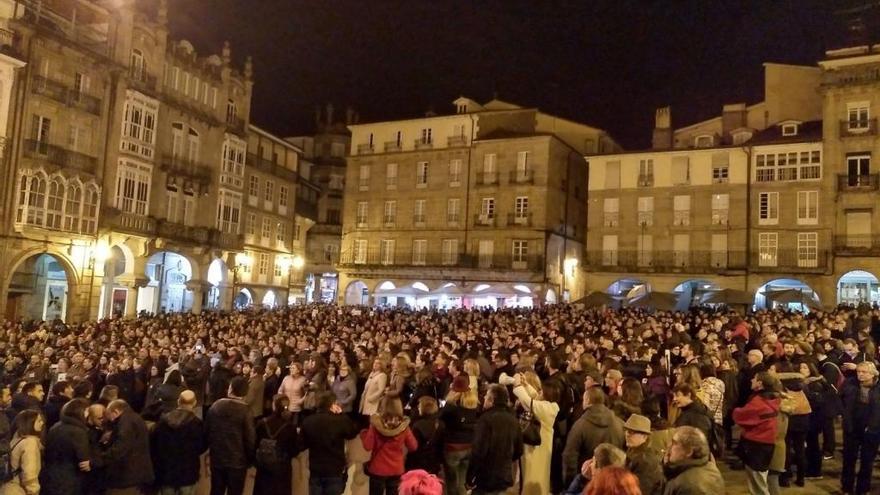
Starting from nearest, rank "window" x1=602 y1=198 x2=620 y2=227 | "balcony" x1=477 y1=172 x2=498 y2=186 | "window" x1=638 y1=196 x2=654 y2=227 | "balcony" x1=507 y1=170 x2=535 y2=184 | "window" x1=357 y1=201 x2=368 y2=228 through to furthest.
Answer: "window" x1=638 y1=196 x2=654 y2=227
"window" x1=602 y1=198 x2=620 y2=227
"balcony" x1=507 y1=170 x2=535 y2=184
"balcony" x1=477 y1=172 x2=498 y2=186
"window" x1=357 y1=201 x2=368 y2=228

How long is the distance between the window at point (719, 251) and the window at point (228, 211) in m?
28.8

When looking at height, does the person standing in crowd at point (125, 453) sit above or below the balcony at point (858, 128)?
below

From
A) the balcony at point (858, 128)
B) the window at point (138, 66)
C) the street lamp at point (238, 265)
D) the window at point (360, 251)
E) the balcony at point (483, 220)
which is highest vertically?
the window at point (138, 66)

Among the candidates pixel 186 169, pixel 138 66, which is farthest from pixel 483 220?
pixel 138 66

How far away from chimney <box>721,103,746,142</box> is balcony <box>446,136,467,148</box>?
54.6ft

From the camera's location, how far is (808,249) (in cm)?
3722

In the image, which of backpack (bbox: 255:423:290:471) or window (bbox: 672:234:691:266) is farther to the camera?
window (bbox: 672:234:691:266)

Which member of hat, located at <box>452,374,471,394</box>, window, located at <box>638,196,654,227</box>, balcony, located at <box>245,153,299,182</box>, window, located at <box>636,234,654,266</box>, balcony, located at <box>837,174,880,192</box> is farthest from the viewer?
balcony, located at <box>245,153,299,182</box>

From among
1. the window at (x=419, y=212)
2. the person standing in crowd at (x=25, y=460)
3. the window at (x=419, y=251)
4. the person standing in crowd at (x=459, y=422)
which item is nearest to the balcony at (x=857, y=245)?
the window at (x=419, y=251)

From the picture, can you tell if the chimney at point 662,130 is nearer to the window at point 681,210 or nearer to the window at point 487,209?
the window at point 681,210

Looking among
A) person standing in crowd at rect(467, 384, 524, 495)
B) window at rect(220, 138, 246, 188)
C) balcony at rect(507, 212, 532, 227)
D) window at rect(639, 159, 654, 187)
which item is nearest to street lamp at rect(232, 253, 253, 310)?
window at rect(220, 138, 246, 188)

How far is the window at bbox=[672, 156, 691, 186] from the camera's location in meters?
40.4

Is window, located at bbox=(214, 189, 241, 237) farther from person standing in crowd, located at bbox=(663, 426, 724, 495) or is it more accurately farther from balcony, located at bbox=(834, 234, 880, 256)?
person standing in crowd, located at bbox=(663, 426, 724, 495)

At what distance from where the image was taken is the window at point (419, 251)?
152 ft
